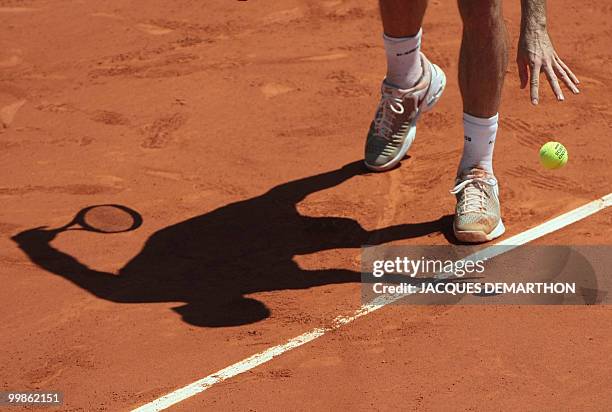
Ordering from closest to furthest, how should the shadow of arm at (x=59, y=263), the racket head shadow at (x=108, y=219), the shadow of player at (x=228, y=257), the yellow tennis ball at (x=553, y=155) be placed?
1. the shadow of player at (x=228, y=257)
2. the shadow of arm at (x=59, y=263)
3. the yellow tennis ball at (x=553, y=155)
4. the racket head shadow at (x=108, y=219)

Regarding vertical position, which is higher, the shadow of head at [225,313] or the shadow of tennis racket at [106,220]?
the shadow of tennis racket at [106,220]

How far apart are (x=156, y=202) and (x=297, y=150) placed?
91 cm

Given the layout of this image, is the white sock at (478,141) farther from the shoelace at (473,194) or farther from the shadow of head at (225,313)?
the shadow of head at (225,313)

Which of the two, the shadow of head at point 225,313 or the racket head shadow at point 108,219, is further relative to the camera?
the racket head shadow at point 108,219

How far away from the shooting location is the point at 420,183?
5.55 metres

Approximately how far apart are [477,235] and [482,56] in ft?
2.69

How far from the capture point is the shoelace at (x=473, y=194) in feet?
16.3

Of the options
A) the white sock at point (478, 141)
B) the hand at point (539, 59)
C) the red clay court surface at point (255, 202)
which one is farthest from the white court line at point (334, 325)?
the hand at point (539, 59)

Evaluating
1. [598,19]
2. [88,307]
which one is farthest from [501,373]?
[598,19]

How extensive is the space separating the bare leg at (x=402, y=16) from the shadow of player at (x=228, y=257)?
897 mm

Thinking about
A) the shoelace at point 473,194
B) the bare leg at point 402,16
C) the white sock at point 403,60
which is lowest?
the shoelace at point 473,194

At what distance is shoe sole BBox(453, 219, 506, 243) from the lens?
4.92 meters

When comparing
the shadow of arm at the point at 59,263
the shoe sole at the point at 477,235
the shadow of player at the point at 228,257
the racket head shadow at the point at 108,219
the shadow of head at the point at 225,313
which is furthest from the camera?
the racket head shadow at the point at 108,219

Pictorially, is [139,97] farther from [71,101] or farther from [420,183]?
[420,183]
